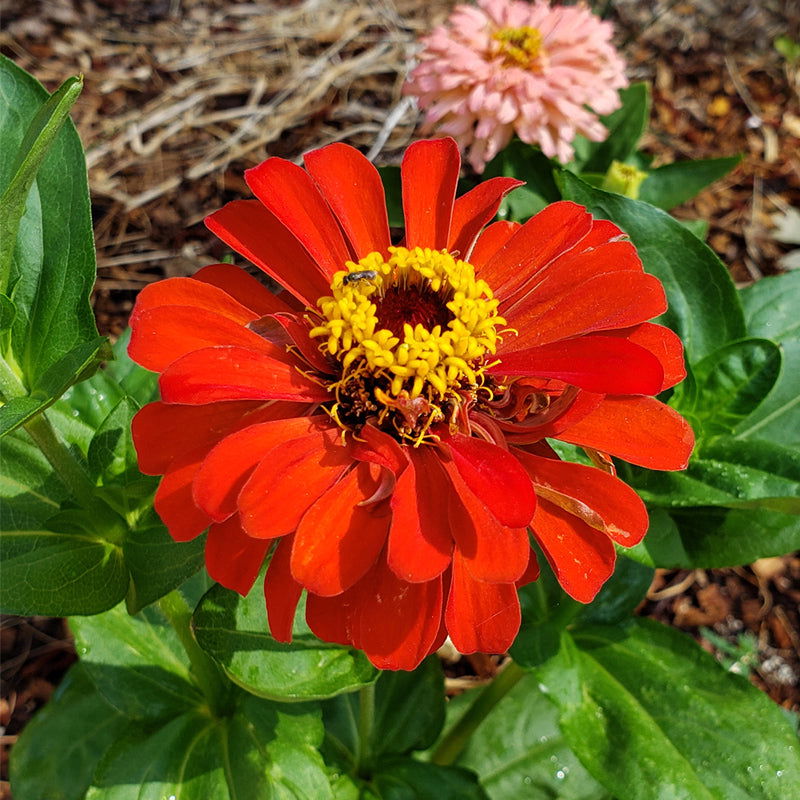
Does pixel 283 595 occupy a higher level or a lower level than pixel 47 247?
lower

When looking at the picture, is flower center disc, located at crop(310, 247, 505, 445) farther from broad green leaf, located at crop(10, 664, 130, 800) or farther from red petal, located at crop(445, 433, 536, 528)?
broad green leaf, located at crop(10, 664, 130, 800)

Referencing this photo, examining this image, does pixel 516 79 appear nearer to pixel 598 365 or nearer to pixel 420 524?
pixel 598 365

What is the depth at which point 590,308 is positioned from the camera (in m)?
1.08

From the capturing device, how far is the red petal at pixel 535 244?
113 centimetres

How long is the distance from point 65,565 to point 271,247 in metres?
0.58

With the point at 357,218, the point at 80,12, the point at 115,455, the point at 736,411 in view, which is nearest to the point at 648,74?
the point at 80,12

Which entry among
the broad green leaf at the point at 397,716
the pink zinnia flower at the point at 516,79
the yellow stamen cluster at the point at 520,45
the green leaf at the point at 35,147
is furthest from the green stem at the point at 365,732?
the yellow stamen cluster at the point at 520,45

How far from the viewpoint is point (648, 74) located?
3557 millimetres

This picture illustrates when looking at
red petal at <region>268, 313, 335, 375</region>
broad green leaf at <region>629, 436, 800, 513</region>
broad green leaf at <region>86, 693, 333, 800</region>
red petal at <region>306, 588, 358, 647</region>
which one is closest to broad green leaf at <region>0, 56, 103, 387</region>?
red petal at <region>268, 313, 335, 375</region>

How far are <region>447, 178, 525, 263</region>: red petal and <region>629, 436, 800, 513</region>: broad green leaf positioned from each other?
487 mm

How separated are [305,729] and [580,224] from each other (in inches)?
38.9

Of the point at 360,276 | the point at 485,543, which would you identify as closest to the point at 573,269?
the point at 360,276

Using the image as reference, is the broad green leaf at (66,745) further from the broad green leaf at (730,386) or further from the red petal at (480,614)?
the broad green leaf at (730,386)

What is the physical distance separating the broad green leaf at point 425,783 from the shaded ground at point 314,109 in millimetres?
686
